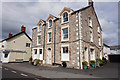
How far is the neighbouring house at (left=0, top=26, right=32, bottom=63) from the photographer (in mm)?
22094

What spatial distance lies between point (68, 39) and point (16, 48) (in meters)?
15.7

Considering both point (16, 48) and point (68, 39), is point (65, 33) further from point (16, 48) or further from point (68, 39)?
point (16, 48)

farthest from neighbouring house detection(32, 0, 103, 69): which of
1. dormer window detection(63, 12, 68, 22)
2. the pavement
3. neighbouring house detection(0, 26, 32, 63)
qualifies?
neighbouring house detection(0, 26, 32, 63)

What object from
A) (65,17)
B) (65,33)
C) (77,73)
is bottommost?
(77,73)

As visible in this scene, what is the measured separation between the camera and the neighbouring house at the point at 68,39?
1347 cm

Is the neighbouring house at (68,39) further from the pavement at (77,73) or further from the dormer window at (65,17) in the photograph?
the pavement at (77,73)

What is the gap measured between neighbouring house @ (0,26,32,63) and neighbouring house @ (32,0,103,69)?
660 cm

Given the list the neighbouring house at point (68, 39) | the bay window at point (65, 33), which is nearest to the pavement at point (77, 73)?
the neighbouring house at point (68, 39)

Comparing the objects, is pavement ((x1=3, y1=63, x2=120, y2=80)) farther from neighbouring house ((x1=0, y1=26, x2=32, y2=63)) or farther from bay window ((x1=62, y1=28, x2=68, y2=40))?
neighbouring house ((x1=0, y1=26, x2=32, y2=63))

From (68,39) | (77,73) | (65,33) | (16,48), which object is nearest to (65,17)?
(65,33)

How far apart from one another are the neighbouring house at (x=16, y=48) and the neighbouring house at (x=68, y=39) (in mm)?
6603

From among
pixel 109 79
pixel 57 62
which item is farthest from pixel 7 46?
pixel 109 79

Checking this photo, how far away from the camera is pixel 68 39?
14734 millimetres

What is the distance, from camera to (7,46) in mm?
22203
